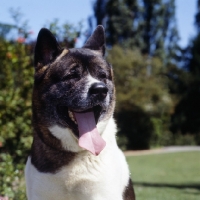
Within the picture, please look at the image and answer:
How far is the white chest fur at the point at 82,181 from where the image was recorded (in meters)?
3.30

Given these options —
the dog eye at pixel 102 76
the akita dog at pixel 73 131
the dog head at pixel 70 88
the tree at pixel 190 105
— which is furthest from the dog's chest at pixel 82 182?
the tree at pixel 190 105

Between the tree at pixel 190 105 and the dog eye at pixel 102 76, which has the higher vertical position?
the dog eye at pixel 102 76

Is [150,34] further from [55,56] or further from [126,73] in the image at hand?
[55,56]

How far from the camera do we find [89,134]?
344cm

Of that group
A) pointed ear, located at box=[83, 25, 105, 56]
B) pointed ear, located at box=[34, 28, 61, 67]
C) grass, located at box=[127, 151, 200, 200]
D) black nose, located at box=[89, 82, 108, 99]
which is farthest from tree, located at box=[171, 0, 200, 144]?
black nose, located at box=[89, 82, 108, 99]

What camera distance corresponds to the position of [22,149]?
637cm

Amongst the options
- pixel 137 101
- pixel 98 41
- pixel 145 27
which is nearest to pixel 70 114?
pixel 98 41

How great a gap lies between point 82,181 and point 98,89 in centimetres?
68

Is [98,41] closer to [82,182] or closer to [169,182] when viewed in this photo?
[82,182]

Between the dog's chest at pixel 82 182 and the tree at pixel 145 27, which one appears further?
the tree at pixel 145 27

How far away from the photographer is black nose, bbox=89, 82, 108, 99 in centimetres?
333

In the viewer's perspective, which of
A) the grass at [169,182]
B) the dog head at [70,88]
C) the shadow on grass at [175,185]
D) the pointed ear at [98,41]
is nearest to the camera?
the dog head at [70,88]

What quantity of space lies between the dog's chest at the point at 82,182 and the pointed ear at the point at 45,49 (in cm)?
84

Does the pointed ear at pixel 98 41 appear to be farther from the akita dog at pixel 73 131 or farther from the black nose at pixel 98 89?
the black nose at pixel 98 89
